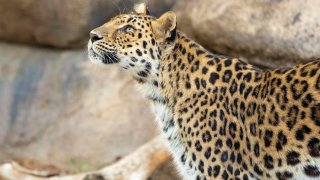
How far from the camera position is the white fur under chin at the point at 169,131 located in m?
7.99

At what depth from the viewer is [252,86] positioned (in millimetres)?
7742

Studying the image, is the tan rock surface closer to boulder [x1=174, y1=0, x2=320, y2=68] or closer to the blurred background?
the blurred background

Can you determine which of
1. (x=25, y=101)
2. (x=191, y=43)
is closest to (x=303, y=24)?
(x=191, y=43)

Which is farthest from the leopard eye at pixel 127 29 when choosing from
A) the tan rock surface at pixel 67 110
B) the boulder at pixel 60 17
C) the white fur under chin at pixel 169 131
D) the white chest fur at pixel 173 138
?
the tan rock surface at pixel 67 110

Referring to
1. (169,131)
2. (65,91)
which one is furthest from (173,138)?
(65,91)

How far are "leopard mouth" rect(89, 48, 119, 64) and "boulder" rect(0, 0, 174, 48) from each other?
455 cm

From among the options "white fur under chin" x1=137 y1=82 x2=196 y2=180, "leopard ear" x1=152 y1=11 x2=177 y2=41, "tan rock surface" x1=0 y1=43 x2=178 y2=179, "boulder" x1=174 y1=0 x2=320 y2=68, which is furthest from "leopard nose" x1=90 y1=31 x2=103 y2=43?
"tan rock surface" x1=0 y1=43 x2=178 y2=179

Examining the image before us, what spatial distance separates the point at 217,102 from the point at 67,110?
18.5 feet

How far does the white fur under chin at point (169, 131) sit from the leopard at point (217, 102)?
1 centimetres

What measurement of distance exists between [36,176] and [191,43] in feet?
12.7

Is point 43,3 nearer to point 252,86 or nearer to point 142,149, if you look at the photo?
point 142,149

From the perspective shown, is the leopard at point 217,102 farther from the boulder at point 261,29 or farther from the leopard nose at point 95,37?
the boulder at point 261,29

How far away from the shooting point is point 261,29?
36.0 feet

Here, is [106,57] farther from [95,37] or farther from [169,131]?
[169,131]
